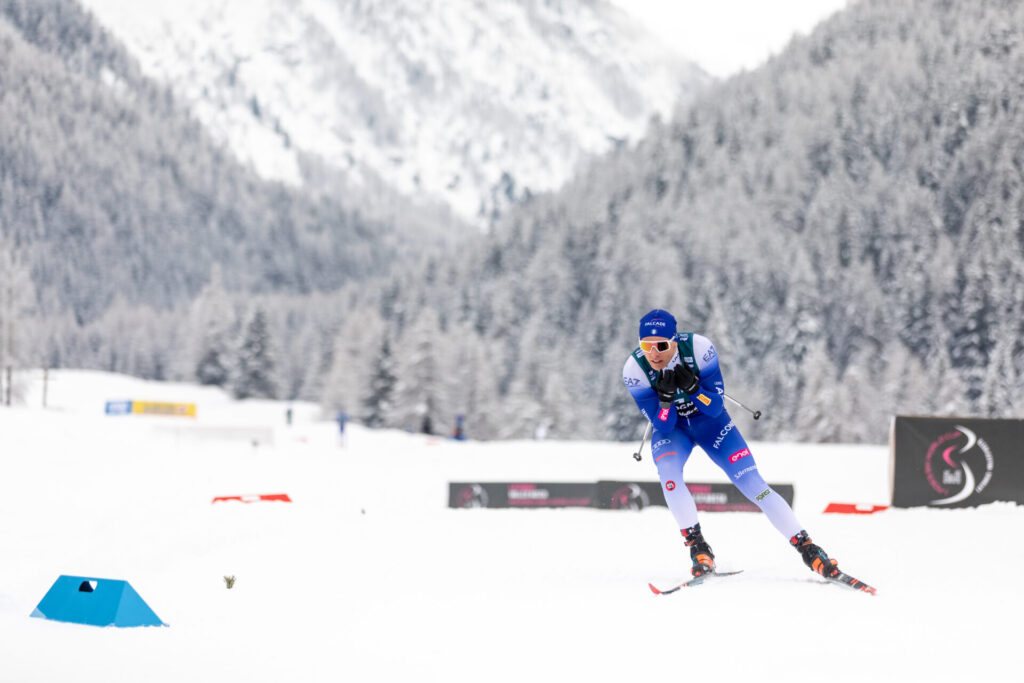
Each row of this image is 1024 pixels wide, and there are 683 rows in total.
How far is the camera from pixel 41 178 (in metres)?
94.4

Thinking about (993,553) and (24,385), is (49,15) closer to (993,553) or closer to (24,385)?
(24,385)

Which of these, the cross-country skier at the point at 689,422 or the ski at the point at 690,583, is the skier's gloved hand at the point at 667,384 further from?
the ski at the point at 690,583

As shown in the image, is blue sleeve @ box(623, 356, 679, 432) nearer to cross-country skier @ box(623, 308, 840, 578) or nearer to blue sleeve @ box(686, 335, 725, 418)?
cross-country skier @ box(623, 308, 840, 578)

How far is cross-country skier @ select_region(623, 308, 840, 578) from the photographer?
22.3 feet

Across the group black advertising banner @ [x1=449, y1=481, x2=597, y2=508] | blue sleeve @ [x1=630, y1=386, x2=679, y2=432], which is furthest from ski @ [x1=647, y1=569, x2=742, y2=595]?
black advertising banner @ [x1=449, y1=481, x2=597, y2=508]

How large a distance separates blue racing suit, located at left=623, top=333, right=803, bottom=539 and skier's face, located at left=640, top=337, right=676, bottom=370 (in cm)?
6

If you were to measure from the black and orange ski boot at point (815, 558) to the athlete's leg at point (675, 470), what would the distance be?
80 centimetres

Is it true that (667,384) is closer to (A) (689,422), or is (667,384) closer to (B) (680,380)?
(B) (680,380)

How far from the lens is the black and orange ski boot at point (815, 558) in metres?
6.51

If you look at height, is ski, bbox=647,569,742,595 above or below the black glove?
below

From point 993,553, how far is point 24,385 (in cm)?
4808

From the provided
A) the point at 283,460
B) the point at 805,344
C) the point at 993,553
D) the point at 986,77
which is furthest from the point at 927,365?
the point at 993,553

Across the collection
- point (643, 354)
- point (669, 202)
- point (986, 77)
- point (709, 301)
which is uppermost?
point (986, 77)

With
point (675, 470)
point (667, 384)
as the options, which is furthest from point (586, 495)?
point (667, 384)
